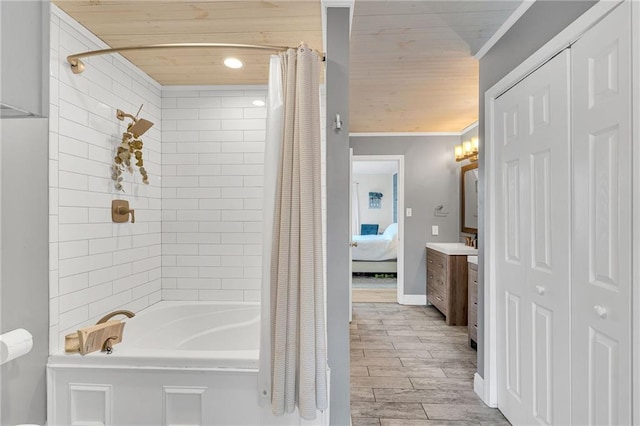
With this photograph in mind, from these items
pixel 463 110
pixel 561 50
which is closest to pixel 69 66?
pixel 561 50

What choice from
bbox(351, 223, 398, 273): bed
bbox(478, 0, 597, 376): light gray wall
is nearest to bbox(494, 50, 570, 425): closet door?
bbox(478, 0, 597, 376): light gray wall

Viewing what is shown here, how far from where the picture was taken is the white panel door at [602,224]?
3.70 feet

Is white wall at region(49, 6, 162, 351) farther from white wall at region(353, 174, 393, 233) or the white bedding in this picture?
white wall at region(353, 174, 393, 233)

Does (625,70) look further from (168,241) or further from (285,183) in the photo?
(168,241)

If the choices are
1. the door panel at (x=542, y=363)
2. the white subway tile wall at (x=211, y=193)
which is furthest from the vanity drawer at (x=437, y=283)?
the white subway tile wall at (x=211, y=193)

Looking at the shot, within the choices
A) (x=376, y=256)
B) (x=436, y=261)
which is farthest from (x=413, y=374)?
(x=376, y=256)

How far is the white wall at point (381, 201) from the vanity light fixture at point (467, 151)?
4.49 meters

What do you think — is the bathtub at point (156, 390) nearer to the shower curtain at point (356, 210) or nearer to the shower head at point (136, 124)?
the shower head at point (136, 124)

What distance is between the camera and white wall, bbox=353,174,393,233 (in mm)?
8875

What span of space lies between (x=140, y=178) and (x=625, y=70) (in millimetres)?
2593

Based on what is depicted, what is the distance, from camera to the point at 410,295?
14.6ft

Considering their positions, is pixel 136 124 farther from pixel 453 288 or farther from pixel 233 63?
pixel 453 288

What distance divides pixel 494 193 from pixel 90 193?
2422 mm

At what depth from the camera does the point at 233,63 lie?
2.06m
